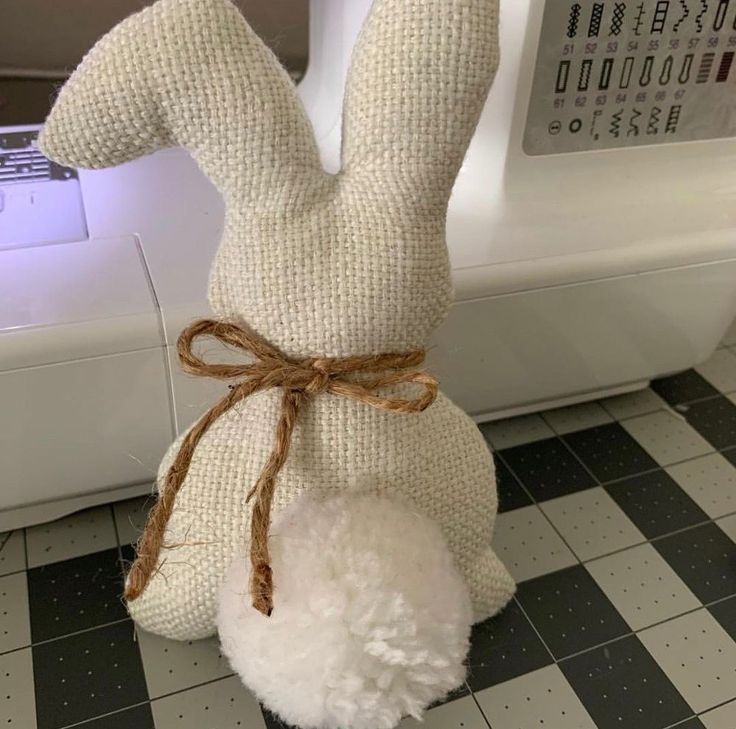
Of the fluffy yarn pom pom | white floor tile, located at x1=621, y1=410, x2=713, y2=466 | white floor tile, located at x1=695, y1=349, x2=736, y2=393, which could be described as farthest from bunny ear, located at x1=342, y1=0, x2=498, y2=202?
white floor tile, located at x1=695, y1=349, x2=736, y2=393

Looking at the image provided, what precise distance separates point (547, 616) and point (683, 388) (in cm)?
39

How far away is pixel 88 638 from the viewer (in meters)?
0.59

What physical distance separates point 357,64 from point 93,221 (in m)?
0.30

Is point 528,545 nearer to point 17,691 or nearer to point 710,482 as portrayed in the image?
point 710,482

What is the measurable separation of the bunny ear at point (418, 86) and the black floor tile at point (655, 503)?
452 mm

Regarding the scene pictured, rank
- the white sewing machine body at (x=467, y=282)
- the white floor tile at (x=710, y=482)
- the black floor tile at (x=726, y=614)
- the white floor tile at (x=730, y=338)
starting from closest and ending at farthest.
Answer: the white sewing machine body at (x=467, y=282), the black floor tile at (x=726, y=614), the white floor tile at (x=710, y=482), the white floor tile at (x=730, y=338)

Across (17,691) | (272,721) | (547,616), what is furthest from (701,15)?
(17,691)

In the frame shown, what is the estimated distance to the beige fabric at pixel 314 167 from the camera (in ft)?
1.21

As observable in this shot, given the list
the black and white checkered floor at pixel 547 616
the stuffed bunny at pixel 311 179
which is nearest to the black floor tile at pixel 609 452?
the black and white checkered floor at pixel 547 616

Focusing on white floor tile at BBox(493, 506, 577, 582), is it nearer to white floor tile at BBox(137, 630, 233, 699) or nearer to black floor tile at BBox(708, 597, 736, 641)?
black floor tile at BBox(708, 597, 736, 641)

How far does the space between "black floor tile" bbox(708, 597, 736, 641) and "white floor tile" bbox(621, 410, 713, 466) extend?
168mm

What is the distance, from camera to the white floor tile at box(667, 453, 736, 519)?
0.74 m

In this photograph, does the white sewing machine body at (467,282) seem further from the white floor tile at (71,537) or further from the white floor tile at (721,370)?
the white floor tile at (721,370)

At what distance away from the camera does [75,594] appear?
62 centimetres
